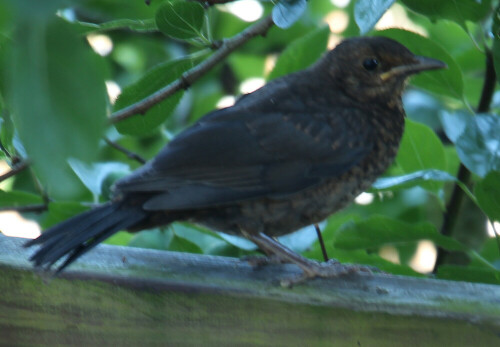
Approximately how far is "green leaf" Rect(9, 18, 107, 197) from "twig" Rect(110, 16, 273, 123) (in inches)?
47.7

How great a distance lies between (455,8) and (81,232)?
103 centimetres

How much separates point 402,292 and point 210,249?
86 cm

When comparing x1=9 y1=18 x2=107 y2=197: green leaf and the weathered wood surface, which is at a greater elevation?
x1=9 y1=18 x2=107 y2=197: green leaf

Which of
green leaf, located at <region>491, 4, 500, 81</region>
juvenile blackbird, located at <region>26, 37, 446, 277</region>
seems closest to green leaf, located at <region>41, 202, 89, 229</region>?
juvenile blackbird, located at <region>26, 37, 446, 277</region>

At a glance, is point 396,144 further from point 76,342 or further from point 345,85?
point 76,342

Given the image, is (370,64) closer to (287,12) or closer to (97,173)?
(287,12)

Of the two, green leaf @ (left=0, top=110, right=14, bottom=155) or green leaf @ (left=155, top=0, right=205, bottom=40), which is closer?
green leaf @ (left=0, top=110, right=14, bottom=155)

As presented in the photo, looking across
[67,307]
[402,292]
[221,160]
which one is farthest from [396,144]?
[67,307]

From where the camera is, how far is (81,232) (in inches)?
60.6

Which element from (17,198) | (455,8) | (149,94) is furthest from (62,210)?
(455,8)

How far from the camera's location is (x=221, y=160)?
180cm

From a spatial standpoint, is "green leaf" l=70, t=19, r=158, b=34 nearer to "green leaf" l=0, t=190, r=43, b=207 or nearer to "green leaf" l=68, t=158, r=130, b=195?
Result: "green leaf" l=68, t=158, r=130, b=195

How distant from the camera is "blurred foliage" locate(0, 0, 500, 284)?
68 cm

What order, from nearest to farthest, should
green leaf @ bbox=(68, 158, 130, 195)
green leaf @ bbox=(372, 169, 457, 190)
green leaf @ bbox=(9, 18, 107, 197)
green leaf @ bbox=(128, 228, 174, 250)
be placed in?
green leaf @ bbox=(9, 18, 107, 197) < green leaf @ bbox=(372, 169, 457, 190) < green leaf @ bbox=(68, 158, 130, 195) < green leaf @ bbox=(128, 228, 174, 250)
